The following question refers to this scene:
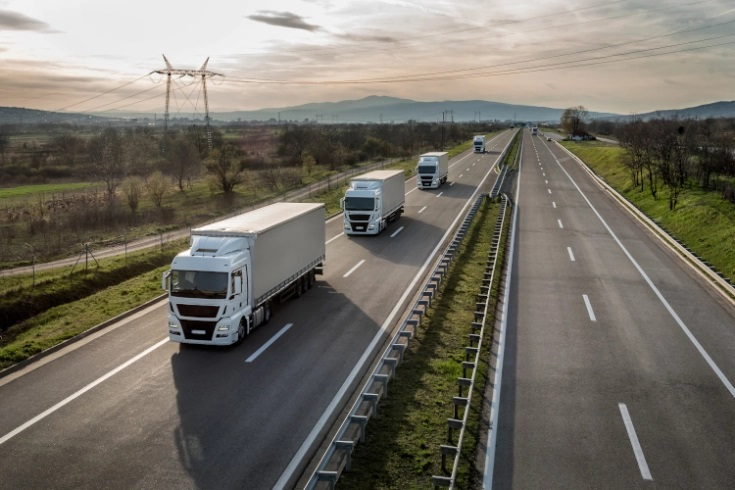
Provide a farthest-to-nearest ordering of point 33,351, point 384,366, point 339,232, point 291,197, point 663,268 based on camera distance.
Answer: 1. point 291,197
2. point 339,232
3. point 663,268
4. point 33,351
5. point 384,366

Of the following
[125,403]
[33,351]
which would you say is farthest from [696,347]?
[33,351]

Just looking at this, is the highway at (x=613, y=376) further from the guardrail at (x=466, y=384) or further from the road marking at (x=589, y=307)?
the guardrail at (x=466, y=384)

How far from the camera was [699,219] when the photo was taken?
3297 cm

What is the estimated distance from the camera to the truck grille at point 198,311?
633 inches

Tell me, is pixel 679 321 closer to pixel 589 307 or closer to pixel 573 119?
pixel 589 307

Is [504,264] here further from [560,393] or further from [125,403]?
[125,403]

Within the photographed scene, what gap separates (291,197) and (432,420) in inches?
1622

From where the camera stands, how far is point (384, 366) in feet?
47.5

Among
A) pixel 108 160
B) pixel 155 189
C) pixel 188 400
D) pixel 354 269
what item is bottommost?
pixel 188 400

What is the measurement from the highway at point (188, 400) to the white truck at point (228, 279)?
722 mm

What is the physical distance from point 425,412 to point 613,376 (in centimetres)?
549

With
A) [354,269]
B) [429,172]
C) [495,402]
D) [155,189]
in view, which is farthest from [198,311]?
[155,189]

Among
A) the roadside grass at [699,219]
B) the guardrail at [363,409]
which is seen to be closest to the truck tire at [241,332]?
the guardrail at [363,409]

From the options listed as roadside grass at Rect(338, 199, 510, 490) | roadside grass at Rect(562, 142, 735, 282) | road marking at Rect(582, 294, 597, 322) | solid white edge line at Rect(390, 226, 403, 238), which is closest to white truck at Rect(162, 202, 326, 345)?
roadside grass at Rect(338, 199, 510, 490)
